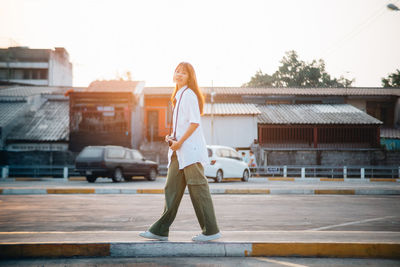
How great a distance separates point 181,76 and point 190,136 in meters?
0.66

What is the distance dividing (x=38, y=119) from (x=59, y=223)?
27.0 meters

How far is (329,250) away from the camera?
4.09m

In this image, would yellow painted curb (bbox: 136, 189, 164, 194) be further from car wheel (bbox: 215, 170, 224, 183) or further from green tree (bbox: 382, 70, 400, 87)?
green tree (bbox: 382, 70, 400, 87)

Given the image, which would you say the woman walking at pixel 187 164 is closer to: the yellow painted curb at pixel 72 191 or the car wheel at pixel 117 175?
the yellow painted curb at pixel 72 191

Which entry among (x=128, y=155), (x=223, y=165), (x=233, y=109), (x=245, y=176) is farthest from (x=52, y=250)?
(x=233, y=109)

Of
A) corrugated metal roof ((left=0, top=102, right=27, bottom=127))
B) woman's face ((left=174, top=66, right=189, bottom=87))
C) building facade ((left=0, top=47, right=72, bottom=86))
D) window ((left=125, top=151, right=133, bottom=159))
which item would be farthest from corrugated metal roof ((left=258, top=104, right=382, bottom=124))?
building facade ((left=0, top=47, right=72, bottom=86))

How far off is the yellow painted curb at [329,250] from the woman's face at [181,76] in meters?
1.86

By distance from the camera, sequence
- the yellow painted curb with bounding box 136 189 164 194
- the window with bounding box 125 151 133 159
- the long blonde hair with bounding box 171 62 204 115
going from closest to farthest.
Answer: the long blonde hair with bounding box 171 62 204 115 < the yellow painted curb with bounding box 136 189 164 194 < the window with bounding box 125 151 133 159

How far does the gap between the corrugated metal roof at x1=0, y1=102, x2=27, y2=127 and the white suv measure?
58.7ft

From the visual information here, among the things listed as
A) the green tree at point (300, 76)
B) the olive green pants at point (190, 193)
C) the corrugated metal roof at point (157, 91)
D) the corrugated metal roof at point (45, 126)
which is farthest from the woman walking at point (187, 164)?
the green tree at point (300, 76)

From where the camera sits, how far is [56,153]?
2567 cm

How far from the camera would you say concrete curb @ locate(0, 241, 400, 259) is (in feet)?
13.0

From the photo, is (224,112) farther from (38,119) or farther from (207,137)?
(38,119)

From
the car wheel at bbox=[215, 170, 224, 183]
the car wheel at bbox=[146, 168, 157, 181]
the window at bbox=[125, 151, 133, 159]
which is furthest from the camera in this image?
the car wheel at bbox=[146, 168, 157, 181]
